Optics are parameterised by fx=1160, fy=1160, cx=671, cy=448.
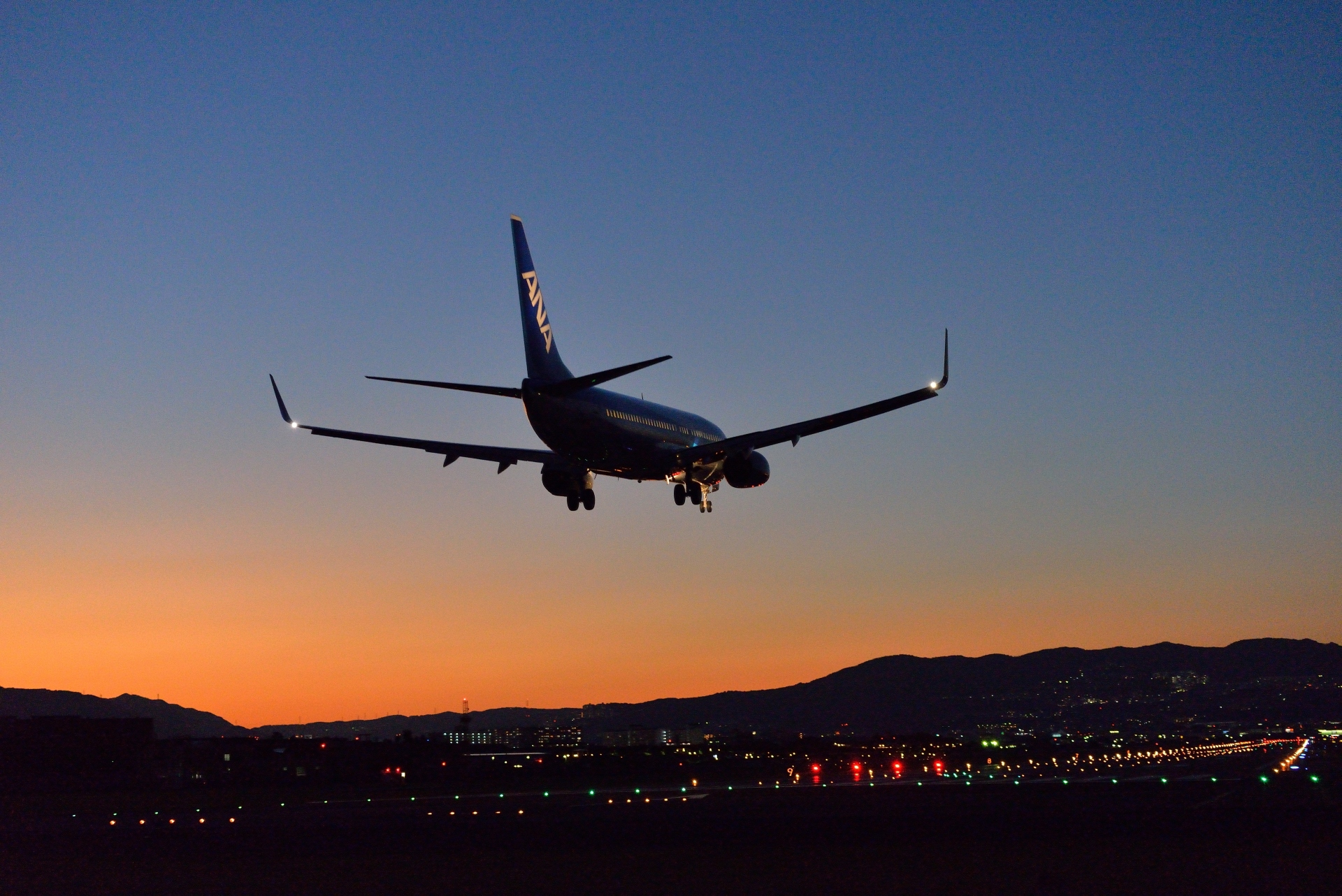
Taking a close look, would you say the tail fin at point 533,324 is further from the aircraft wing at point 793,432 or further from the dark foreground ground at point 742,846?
the dark foreground ground at point 742,846

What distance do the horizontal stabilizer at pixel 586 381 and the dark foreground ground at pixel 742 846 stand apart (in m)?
14.2

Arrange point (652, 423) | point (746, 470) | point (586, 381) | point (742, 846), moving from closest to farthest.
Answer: point (742, 846), point (586, 381), point (746, 470), point (652, 423)

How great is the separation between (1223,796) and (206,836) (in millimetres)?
31806

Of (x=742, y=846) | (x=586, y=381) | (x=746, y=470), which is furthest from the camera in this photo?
(x=746, y=470)

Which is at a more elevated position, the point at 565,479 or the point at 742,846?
the point at 565,479

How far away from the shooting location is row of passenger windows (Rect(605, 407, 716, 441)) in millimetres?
48281

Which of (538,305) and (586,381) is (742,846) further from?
(538,305)

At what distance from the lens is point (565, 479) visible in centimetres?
5141

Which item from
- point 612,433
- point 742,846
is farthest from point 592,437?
point 742,846

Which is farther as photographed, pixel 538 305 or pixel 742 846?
pixel 538 305

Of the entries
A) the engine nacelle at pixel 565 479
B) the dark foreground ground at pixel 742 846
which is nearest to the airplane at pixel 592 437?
the engine nacelle at pixel 565 479

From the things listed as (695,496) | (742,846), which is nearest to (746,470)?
(695,496)

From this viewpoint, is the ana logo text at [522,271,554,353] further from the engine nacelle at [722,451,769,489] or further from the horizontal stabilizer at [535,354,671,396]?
the engine nacelle at [722,451,769,489]

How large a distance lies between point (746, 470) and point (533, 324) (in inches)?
443
